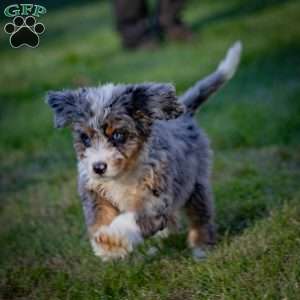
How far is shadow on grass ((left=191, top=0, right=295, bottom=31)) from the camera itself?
59.4 ft

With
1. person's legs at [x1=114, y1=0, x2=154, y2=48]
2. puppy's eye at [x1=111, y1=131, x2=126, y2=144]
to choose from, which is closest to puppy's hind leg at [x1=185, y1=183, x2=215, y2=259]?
puppy's eye at [x1=111, y1=131, x2=126, y2=144]

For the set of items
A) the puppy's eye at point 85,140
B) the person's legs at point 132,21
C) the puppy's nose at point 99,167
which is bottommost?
the person's legs at point 132,21

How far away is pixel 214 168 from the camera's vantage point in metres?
8.45

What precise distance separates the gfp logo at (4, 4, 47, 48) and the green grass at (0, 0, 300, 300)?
1.69 metres

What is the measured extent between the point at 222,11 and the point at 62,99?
595 inches

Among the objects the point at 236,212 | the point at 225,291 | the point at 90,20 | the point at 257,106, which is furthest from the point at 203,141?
the point at 90,20

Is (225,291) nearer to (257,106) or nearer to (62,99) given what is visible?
(62,99)

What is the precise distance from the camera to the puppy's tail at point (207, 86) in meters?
6.31

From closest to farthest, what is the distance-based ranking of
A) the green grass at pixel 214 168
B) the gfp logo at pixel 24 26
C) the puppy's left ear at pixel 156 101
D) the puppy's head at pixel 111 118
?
the puppy's head at pixel 111 118 < the green grass at pixel 214 168 < the puppy's left ear at pixel 156 101 < the gfp logo at pixel 24 26

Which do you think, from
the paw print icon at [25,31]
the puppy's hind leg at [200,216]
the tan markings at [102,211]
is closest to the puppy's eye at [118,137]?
the tan markings at [102,211]

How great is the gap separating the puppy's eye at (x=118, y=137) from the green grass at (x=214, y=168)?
0.94 meters

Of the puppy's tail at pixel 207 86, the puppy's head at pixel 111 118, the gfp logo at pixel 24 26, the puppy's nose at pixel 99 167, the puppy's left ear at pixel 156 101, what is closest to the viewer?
the puppy's nose at pixel 99 167

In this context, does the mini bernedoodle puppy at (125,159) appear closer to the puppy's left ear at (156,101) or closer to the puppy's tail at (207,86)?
the puppy's left ear at (156,101)

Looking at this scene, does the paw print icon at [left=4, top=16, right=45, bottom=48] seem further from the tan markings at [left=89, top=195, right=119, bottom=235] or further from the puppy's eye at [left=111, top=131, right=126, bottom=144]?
the tan markings at [left=89, top=195, right=119, bottom=235]
